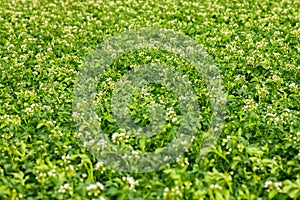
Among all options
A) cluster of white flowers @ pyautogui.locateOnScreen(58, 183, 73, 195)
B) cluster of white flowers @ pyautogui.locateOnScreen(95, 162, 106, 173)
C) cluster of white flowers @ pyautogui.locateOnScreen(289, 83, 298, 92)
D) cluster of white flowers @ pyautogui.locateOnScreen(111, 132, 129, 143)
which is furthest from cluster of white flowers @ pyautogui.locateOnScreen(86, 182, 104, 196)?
cluster of white flowers @ pyautogui.locateOnScreen(289, 83, 298, 92)

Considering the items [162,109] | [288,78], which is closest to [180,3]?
[288,78]

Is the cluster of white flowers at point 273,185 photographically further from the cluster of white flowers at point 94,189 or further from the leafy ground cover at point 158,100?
the cluster of white flowers at point 94,189

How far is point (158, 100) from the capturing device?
586 cm

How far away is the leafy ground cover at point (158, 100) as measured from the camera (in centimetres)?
411

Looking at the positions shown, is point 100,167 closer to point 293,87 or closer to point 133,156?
point 133,156

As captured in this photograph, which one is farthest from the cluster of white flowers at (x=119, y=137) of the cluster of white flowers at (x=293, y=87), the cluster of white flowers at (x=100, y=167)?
the cluster of white flowers at (x=293, y=87)

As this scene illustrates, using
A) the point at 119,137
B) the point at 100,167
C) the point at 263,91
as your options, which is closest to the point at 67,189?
the point at 100,167

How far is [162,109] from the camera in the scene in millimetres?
5484

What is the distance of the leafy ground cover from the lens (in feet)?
13.5

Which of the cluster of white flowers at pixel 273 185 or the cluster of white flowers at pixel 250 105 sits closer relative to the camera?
the cluster of white flowers at pixel 273 185

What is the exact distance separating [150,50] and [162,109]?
2.38 metres

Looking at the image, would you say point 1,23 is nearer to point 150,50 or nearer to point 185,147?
point 150,50

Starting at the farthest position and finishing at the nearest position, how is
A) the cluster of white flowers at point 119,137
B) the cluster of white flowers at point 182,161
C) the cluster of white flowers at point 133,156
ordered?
the cluster of white flowers at point 119,137 < the cluster of white flowers at point 133,156 < the cluster of white flowers at point 182,161

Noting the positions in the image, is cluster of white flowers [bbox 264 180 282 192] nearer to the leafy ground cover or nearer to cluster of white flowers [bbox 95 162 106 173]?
the leafy ground cover
